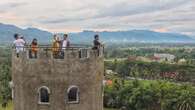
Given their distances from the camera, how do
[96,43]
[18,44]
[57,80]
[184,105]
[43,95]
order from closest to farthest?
[57,80]
[43,95]
[96,43]
[18,44]
[184,105]

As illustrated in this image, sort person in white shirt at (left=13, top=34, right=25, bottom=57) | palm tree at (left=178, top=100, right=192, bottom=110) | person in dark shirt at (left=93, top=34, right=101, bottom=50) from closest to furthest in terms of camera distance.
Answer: person in white shirt at (left=13, top=34, right=25, bottom=57) < person in dark shirt at (left=93, top=34, right=101, bottom=50) < palm tree at (left=178, top=100, right=192, bottom=110)

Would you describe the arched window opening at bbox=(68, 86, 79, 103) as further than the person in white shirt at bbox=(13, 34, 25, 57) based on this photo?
No

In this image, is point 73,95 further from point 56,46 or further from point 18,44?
point 18,44

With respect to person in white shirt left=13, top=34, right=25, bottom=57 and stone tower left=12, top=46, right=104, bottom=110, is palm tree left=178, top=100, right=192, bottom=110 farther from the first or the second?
stone tower left=12, top=46, right=104, bottom=110

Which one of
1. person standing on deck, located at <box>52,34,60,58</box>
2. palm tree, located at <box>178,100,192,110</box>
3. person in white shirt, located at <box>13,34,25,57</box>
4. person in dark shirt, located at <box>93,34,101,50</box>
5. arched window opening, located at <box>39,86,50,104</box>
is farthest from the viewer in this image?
palm tree, located at <box>178,100,192,110</box>

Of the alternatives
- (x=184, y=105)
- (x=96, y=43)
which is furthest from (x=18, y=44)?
(x=184, y=105)

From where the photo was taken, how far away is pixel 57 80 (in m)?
12.2

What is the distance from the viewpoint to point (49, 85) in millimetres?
12242

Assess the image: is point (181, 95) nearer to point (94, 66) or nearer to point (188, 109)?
point (188, 109)

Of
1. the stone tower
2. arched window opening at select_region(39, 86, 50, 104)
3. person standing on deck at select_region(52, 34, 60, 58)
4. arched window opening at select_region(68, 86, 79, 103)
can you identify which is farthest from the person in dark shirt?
arched window opening at select_region(39, 86, 50, 104)

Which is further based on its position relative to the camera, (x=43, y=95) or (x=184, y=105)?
(x=184, y=105)

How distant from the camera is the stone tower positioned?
39.9ft

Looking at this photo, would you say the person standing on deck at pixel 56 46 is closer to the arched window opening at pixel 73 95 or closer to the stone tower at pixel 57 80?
the stone tower at pixel 57 80

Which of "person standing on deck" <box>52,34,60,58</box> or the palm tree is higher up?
"person standing on deck" <box>52,34,60,58</box>
